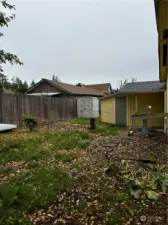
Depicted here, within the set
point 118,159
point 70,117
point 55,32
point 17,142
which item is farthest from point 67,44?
point 118,159

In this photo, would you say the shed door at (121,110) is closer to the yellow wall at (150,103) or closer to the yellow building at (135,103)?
the yellow building at (135,103)

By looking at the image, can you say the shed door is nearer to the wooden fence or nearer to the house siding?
the house siding

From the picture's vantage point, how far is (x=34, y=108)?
1231 cm

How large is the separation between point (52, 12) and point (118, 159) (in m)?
6.85

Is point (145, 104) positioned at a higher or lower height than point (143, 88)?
lower

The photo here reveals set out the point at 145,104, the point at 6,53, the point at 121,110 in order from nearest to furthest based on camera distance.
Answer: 1. the point at 6,53
2. the point at 145,104
3. the point at 121,110

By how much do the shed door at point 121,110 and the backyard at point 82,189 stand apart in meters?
6.82

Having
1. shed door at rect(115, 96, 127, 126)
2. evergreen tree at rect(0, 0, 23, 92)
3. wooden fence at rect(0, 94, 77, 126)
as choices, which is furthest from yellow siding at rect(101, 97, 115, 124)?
evergreen tree at rect(0, 0, 23, 92)

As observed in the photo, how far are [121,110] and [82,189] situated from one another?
934 centimetres

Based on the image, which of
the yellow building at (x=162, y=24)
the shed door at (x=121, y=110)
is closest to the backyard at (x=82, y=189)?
the yellow building at (x=162, y=24)

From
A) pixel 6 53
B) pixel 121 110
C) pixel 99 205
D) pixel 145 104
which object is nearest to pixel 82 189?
pixel 99 205

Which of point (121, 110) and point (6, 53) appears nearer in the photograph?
point (6, 53)

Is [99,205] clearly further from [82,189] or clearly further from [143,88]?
[143,88]

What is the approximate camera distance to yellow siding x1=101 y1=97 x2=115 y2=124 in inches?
508
